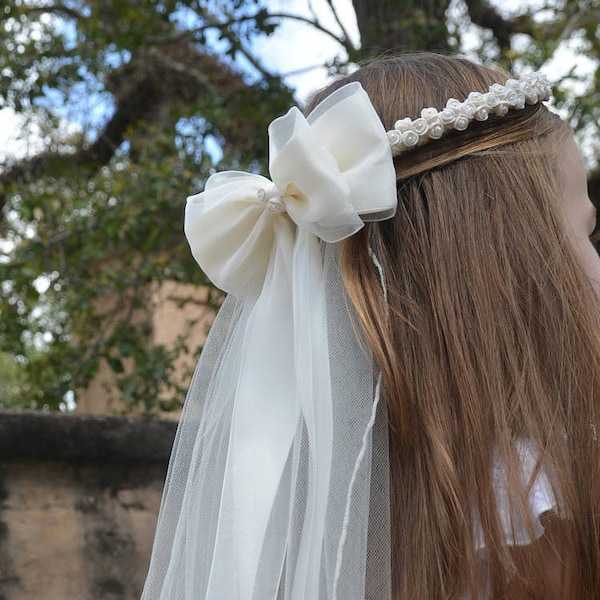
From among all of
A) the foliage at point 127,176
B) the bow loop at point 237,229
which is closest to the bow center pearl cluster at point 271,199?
the bow loop at point 237,229

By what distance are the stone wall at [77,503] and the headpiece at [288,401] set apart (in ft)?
4.34

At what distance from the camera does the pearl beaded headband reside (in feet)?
4.53

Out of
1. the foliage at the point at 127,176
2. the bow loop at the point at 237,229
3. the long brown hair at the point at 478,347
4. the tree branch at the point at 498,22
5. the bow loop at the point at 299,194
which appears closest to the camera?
the long brown hair at the point at 478,347

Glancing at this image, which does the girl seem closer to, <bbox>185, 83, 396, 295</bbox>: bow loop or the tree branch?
<bbox>185, 83, 396, 295</bbox>: bow loop

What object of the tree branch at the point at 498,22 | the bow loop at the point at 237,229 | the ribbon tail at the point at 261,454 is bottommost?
the ribbon tail at the point at 261,454

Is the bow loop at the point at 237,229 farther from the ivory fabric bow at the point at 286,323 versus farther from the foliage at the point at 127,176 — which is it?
the foliage at the point at 127,176

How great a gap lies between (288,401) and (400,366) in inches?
7.5

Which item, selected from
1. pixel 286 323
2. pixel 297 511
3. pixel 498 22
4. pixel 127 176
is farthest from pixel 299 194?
pixel 498 22

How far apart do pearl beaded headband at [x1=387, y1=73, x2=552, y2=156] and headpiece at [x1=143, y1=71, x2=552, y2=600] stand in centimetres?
2

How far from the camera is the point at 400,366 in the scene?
1.29 m

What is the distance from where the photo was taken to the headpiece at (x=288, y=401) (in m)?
1.24

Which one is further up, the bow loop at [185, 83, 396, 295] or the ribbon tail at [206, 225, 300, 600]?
the bow loop at [185, 83, 396, 295]

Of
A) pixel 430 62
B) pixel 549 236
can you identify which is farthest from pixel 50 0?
pixel 549 236

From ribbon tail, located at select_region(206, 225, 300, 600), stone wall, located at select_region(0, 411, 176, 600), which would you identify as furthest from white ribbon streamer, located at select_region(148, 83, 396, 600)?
stone wall, located at select_region(0, 411, 176, 600)
